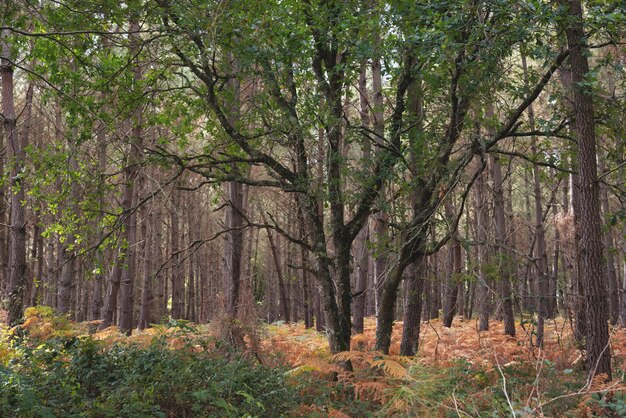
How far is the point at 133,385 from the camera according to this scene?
6.05 m

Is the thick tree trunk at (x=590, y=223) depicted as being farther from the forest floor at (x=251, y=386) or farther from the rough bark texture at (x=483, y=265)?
the rough bark texture at (x=483, y=265)

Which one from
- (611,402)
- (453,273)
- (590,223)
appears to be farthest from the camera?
(453,273)

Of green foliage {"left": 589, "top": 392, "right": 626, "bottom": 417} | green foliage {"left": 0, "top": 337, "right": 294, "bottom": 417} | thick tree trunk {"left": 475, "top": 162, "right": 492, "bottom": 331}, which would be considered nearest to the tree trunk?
thick tree trunk {"left": 475, "top": 162, "right": 492, "bottom": 331}

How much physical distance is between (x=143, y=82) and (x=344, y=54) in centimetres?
285

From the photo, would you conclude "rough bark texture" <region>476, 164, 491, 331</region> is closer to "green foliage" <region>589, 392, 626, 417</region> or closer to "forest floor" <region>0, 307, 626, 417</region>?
"forest floor" <region>0, 307, 626, 417</region>

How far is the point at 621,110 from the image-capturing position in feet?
21.4

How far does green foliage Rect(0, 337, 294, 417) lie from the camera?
514 centimetres

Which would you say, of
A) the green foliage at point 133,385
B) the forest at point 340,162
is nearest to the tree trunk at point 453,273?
the forest at point 340,162

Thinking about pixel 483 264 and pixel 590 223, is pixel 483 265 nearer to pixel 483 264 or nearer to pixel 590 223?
pixel 483 264

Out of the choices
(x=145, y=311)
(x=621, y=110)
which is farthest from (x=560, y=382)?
(x=145, y=311)

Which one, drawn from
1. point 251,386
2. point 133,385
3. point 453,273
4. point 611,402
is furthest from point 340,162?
point 611,402

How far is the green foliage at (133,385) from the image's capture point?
5145mm

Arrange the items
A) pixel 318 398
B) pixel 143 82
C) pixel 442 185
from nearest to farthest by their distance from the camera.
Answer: pixel 318 398
pixel 442 185
pixel 143 82

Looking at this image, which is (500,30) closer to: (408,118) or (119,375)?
(408,118)
